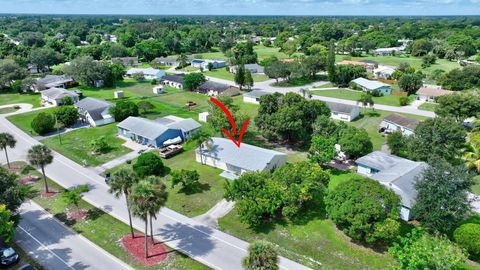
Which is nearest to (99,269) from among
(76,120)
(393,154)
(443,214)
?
(443,214)

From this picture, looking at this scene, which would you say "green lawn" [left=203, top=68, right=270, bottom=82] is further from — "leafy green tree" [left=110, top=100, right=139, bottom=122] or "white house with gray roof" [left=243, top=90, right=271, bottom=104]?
"leafy green tree" [left=110, top=100, right=139, bottom=122]

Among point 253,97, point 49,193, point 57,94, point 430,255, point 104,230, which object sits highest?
point 57,94

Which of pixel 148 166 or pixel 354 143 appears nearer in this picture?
pixel 148 166

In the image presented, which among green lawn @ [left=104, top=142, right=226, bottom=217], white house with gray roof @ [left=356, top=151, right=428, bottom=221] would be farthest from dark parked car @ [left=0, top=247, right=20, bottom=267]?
white house with gray roof @ [left=356, top=151, right=428, bottom=221]

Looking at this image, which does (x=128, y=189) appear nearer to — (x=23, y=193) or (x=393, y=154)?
(x=23, y=193)

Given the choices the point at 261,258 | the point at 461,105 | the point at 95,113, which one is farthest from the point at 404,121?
the point at 95,113

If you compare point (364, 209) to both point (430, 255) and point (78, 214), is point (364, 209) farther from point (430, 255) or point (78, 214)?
point (78, 214)
